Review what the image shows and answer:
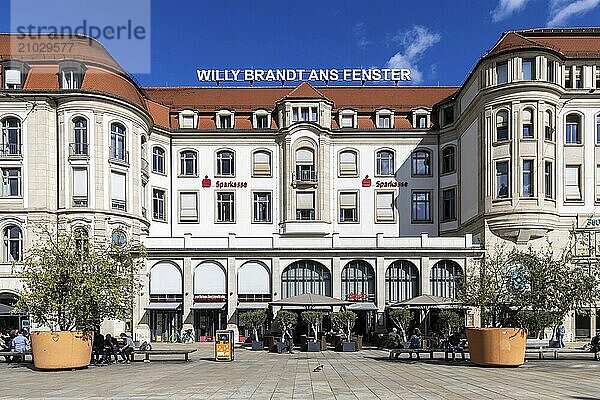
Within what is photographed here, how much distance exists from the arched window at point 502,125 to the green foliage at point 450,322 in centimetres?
1411

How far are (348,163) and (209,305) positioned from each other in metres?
17.6

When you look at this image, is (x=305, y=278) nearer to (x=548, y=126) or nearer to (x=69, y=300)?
(x=548, y=126)

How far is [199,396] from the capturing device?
16.6 metres

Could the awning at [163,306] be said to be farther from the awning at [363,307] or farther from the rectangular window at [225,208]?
the awning at [363,307]

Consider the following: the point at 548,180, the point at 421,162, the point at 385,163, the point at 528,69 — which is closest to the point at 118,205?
the point at 385,163

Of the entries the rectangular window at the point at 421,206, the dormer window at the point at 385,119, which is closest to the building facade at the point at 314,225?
the rectangular window at the point at 421,206

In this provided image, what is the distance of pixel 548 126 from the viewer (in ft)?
152

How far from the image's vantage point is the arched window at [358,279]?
1884 inches

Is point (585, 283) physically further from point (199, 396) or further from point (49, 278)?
point (49, 278)

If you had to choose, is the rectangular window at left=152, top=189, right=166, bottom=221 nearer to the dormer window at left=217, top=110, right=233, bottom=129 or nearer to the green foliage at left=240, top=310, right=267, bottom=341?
the dormer window at left=217, top=110, right=233, bottom=129

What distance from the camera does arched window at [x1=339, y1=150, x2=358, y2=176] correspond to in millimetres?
56875

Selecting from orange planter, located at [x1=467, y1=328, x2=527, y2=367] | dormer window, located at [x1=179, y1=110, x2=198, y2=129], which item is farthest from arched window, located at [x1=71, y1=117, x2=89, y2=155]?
orange planter, located at [x1=467, y1=328, x2=527, y2=367]

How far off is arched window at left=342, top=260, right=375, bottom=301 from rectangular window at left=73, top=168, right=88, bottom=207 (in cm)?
1901

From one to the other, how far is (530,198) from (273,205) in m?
20.9
